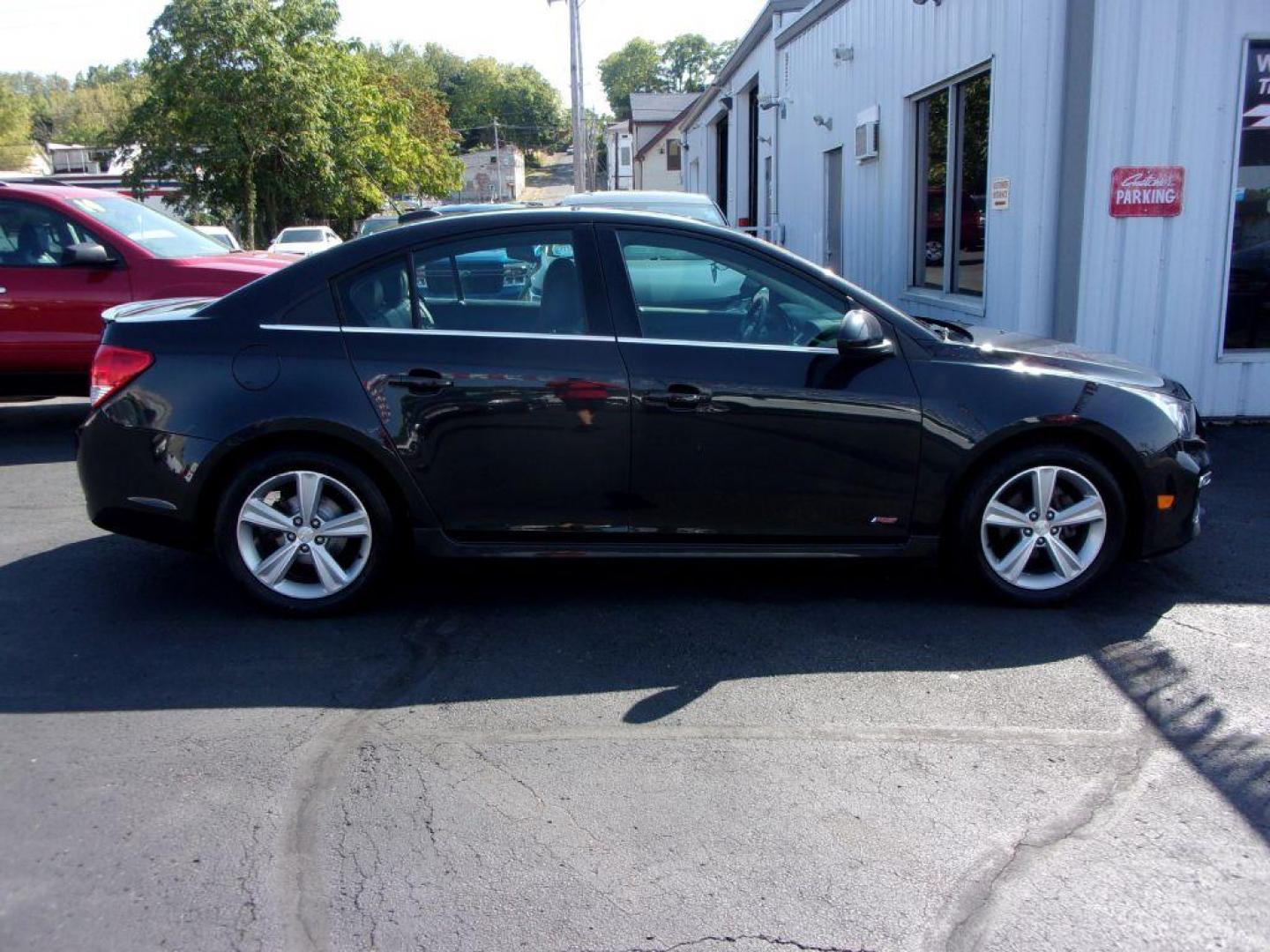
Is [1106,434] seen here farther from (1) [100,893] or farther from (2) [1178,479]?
(1) [100,893]

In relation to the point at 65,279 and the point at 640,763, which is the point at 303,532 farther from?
the point at 65,279

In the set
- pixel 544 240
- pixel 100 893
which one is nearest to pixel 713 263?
pixel 544 240

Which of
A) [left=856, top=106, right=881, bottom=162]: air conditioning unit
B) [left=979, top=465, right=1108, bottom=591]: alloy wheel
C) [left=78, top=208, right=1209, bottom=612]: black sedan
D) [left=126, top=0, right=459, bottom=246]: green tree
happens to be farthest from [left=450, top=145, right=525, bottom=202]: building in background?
[left=979, top=465, right=1108, bottom=591]: alloy wheel

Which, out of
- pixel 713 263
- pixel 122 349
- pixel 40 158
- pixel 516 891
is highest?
pixel 40 158

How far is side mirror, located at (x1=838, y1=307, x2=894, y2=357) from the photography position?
187 inches

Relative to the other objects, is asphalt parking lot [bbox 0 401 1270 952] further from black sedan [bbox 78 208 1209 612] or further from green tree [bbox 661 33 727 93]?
green tree [bbox 661 33 727 93]

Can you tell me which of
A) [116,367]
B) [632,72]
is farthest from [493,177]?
[116,367]

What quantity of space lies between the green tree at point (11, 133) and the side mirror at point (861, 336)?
245 feet

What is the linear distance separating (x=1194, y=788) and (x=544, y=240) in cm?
321

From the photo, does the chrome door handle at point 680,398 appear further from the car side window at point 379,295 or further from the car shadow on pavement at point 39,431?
the car shadow on pavement at point 39,431

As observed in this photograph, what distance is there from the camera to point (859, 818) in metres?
3.43

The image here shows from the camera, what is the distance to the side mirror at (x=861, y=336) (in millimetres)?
4758

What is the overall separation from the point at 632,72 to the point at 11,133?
76472mm

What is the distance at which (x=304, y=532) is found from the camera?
16.3ft
